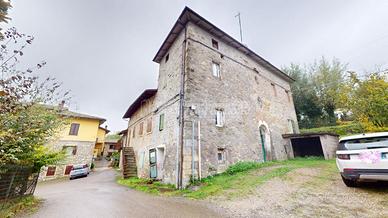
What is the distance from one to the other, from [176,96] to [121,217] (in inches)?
261

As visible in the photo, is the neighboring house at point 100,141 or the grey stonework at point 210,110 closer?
the grey stonework at point 210,110

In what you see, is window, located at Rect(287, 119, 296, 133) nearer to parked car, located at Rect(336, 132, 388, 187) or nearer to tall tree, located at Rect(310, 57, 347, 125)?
tall tree, located at Rect(310, 57, 347, 125)

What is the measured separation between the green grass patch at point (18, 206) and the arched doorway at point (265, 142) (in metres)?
12.3

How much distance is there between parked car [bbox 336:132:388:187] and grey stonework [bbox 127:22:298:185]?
18.2 feet

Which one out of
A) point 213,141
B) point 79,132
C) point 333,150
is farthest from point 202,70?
point 79,132

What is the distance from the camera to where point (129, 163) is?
49.5ft

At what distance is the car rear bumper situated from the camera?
12.7 ft

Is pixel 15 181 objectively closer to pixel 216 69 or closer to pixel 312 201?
pixel 312 201

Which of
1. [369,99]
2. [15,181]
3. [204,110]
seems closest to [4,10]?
[15,181]

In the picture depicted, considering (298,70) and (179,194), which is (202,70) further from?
(298,70)

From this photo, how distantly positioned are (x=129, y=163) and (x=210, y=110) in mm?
9845

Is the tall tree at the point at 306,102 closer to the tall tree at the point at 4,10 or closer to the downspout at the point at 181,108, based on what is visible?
the downspout at the point at 181,108

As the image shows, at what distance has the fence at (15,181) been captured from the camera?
16.0 feet

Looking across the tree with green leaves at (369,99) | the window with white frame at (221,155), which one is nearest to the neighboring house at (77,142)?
the window with white frame at (221,155)
